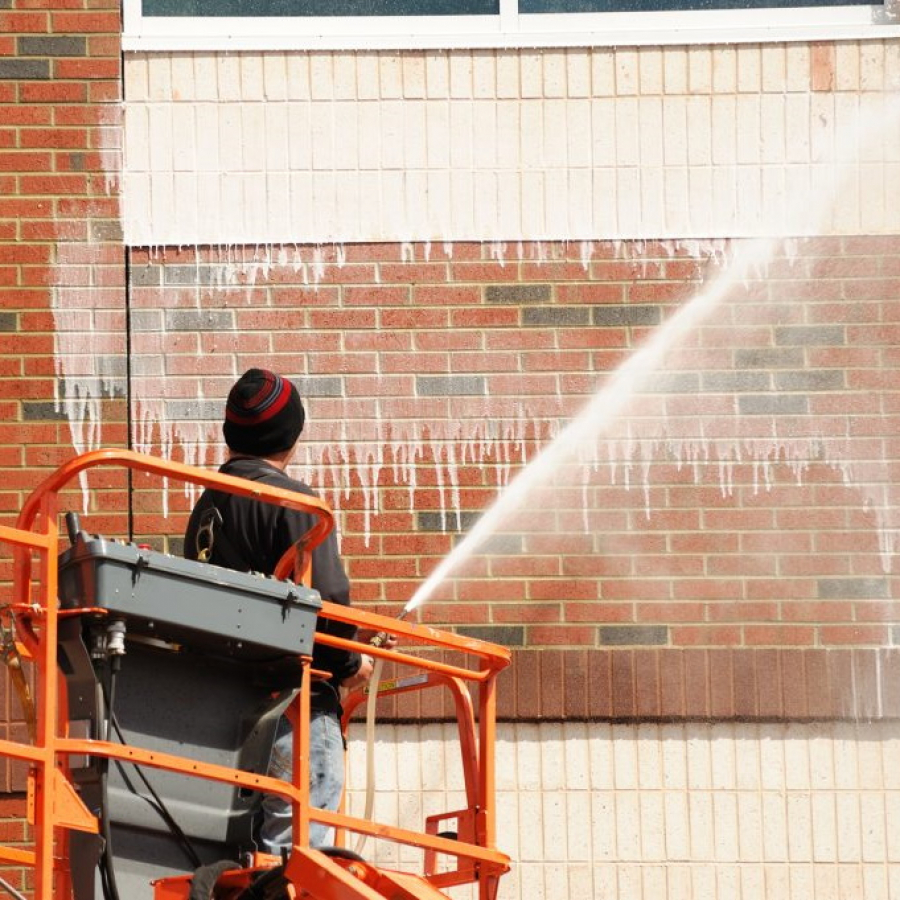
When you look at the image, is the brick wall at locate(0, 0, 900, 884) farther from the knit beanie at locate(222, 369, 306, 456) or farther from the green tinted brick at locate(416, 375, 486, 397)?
the knit beanie at locate(222, 369, 306, 456)

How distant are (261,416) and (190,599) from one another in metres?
0.92

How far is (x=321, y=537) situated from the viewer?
16.4 ft

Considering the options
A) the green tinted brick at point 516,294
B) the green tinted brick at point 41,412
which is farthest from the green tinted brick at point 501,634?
the green tinted brick at point 41,412

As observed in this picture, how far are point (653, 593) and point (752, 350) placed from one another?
1.13 metres

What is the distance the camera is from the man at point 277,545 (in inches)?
207

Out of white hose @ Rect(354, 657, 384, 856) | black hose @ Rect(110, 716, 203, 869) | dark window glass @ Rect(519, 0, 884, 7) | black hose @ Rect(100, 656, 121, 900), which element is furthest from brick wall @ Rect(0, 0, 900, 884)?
black hose @ Rect(100, 656, 121, 900)

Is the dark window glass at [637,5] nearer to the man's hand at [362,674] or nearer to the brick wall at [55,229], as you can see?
the brick wall at [55,229]

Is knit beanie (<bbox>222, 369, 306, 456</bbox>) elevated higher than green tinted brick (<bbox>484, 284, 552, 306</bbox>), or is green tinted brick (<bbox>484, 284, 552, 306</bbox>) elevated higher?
green tinted brick (<bbox>484, 284, 552, 306</bbox>)

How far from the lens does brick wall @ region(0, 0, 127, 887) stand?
7652 mm

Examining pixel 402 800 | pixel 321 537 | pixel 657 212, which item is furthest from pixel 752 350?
pixel 321 537

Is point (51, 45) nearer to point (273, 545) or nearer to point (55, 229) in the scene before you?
point (55, 229)

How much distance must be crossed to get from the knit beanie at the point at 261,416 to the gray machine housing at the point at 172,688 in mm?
751

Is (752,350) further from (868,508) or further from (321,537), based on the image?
(321,537)

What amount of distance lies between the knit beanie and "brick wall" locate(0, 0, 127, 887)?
2204 millimetres
